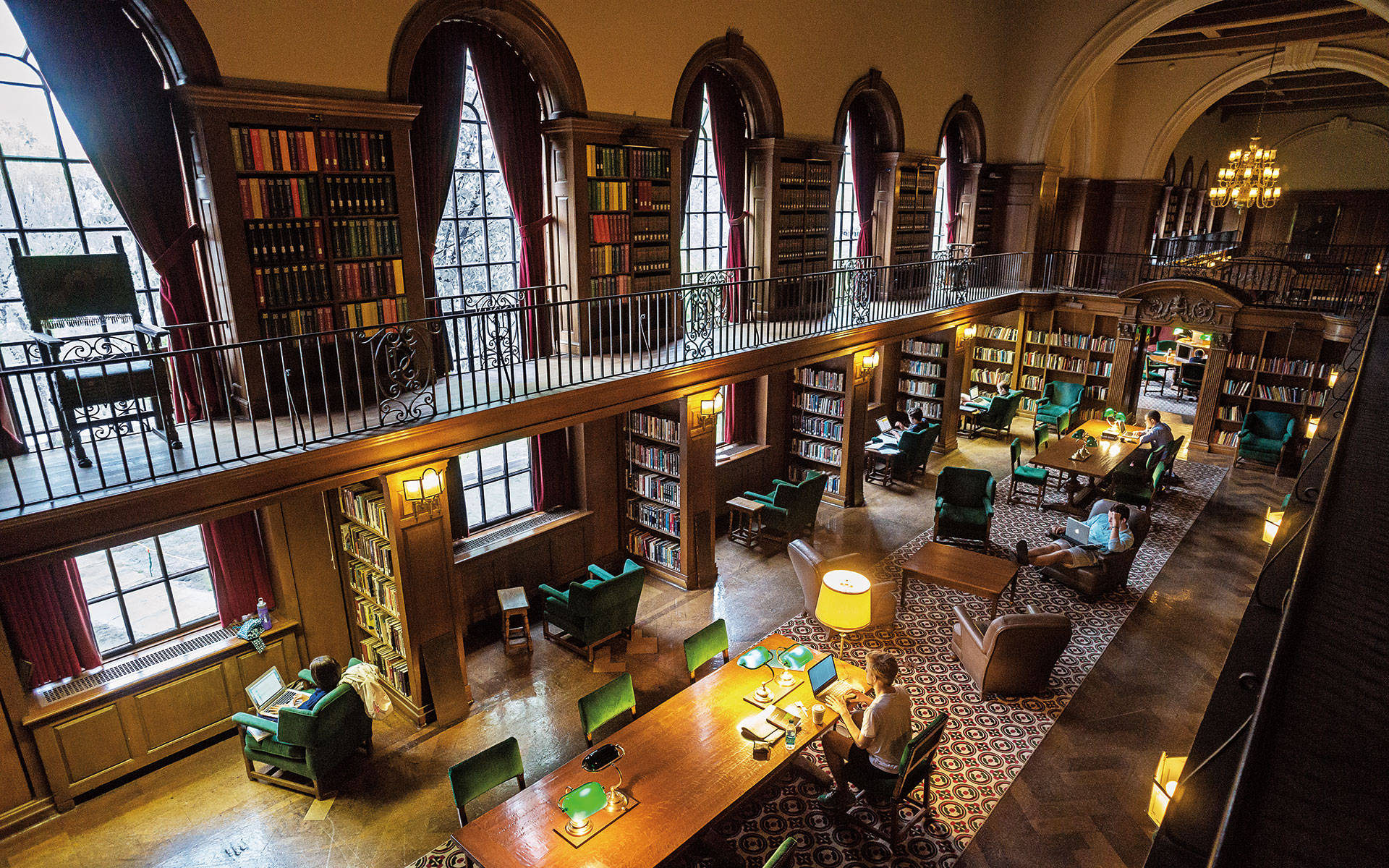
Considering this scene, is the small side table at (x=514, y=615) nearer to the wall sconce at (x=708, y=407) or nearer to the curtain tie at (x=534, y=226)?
Result: the wall sconce at (x=708, y=407)

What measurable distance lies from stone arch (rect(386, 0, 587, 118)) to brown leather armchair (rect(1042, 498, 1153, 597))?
7.04 m

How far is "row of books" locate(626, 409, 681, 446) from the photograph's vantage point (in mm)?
8602

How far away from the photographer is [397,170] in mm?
6234

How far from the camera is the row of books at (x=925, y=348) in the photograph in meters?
12.8

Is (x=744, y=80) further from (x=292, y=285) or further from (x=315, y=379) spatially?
(x=315, y=379)

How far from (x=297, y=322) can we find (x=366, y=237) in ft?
2.93

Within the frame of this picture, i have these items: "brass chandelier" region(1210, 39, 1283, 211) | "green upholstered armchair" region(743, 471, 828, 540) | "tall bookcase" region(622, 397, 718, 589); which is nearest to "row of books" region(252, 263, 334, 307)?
"tall bookcase" region(622, 397, 718, 589)

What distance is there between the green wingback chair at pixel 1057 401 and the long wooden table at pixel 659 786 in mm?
9966

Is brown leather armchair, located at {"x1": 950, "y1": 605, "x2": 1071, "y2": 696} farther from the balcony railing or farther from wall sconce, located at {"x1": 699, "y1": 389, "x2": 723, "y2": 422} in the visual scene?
the balcony railing

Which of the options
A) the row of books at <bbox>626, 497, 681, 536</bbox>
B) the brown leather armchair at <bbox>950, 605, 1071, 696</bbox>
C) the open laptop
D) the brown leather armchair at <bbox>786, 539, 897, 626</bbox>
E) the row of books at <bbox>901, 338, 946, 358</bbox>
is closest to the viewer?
the open laptop

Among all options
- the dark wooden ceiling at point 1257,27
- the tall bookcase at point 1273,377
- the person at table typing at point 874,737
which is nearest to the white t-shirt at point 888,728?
the person at table typing at point 874,737

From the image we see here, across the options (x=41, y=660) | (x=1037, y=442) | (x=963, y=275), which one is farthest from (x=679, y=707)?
(x=963, y=275)

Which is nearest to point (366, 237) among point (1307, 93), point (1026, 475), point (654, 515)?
point (654, 515)

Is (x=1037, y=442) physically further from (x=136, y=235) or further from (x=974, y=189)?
(x=136, y=235)
